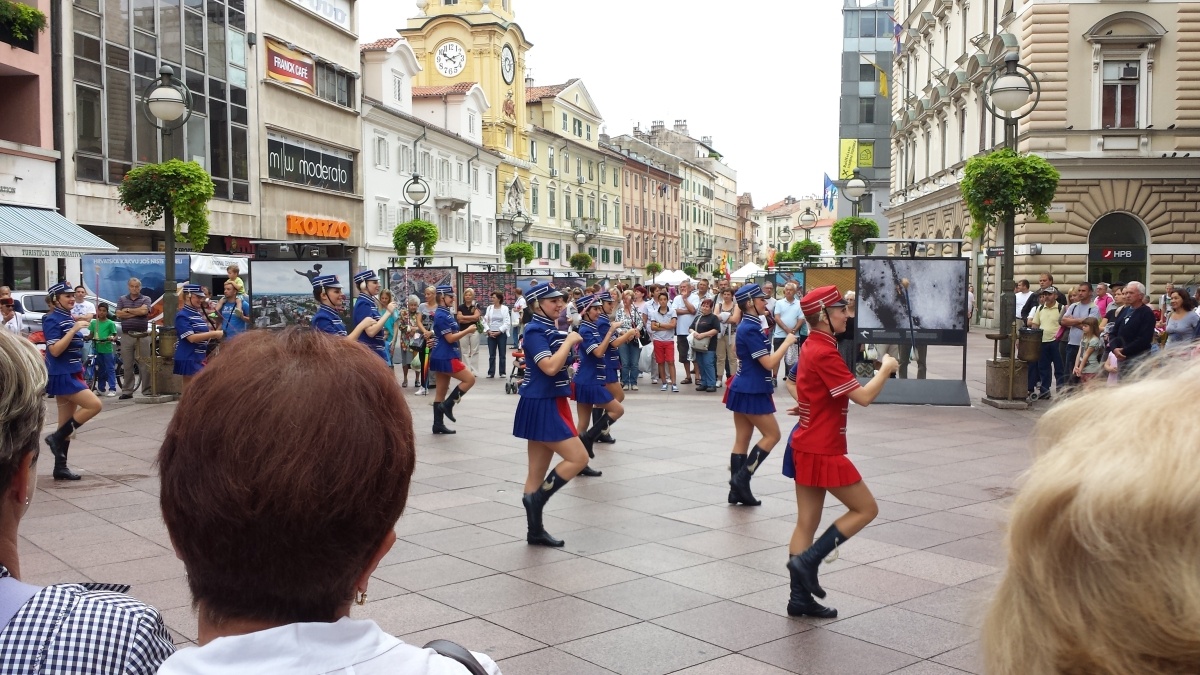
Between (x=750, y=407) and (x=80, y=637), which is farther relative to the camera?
(x=750, y=407)

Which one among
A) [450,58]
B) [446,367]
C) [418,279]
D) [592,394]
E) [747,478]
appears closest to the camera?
[747,478]

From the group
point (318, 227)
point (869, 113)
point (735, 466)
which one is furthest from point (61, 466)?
point (869, 113)

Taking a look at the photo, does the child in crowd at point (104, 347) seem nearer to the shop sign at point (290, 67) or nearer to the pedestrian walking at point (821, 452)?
the pedestrian walking at point (821, 452)

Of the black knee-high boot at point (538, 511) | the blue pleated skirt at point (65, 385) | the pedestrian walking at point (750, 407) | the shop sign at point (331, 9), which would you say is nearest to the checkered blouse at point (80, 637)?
the black knee-high boot at point (538, 511)

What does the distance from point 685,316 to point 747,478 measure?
41.3ft

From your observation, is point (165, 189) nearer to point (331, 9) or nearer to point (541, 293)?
point (541, 293)

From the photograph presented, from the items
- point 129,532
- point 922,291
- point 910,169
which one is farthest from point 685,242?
point 129,532

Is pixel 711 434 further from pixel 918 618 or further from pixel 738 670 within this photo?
pixel 738 670

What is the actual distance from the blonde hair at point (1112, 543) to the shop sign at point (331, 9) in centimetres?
4234

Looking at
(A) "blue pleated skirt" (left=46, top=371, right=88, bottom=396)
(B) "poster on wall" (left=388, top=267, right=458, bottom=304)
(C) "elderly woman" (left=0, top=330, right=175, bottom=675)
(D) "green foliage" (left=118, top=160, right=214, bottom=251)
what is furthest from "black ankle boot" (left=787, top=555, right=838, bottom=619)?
(B) "poster on wall" (left=388, top=267, right=458, bottom=304)

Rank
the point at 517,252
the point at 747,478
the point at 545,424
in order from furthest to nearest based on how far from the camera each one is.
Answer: the point at 517,252
the point at 747,478
the point at 545,424

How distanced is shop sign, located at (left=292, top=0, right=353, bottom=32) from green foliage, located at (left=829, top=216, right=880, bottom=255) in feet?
71.3

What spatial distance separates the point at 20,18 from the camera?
2477 centimetres

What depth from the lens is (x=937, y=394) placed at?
1736 cm
